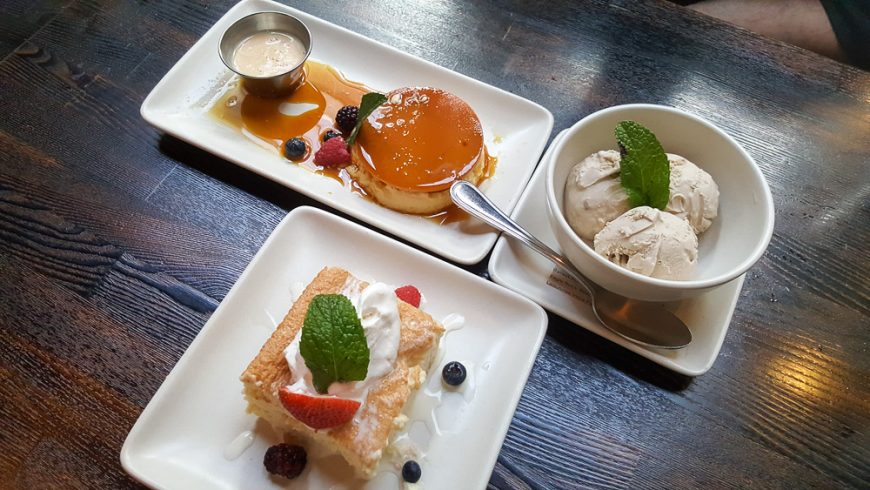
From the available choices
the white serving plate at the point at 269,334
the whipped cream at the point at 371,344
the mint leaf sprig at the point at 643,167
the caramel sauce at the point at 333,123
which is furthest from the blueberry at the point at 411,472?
the mint leaf sprig at the point at 643,167

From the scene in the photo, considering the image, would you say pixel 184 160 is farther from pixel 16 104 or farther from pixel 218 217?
pixel 16 104

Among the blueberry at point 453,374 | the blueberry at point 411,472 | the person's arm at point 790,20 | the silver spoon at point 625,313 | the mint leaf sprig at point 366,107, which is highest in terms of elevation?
the person's arm at point 790,20

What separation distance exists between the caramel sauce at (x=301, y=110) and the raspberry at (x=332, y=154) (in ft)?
0.07

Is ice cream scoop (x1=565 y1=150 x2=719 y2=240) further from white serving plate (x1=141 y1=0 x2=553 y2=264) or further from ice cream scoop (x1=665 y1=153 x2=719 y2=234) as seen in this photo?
white serving plate (x1=141 y1=0 x2=553 y2=264)

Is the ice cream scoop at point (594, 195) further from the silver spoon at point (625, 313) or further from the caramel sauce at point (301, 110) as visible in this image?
the caramel sauce at point (301, 110)

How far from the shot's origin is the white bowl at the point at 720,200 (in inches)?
57.9

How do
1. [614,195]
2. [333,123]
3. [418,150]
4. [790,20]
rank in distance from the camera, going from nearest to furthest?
[614,195] < [418,150] < [333,123] < [790,20]

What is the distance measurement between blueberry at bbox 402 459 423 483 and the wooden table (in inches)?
8.4

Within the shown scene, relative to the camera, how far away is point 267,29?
222 centimetres

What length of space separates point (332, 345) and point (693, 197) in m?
1.05

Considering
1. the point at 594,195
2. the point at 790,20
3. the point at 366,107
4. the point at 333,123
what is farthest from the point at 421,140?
the point at 790,20

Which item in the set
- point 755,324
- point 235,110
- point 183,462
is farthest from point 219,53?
point 755,324

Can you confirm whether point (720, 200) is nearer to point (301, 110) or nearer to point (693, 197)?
point (693, 197)

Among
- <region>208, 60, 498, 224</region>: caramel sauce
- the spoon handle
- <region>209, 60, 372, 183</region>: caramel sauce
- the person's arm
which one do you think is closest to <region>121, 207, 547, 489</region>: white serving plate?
the spoon handle
